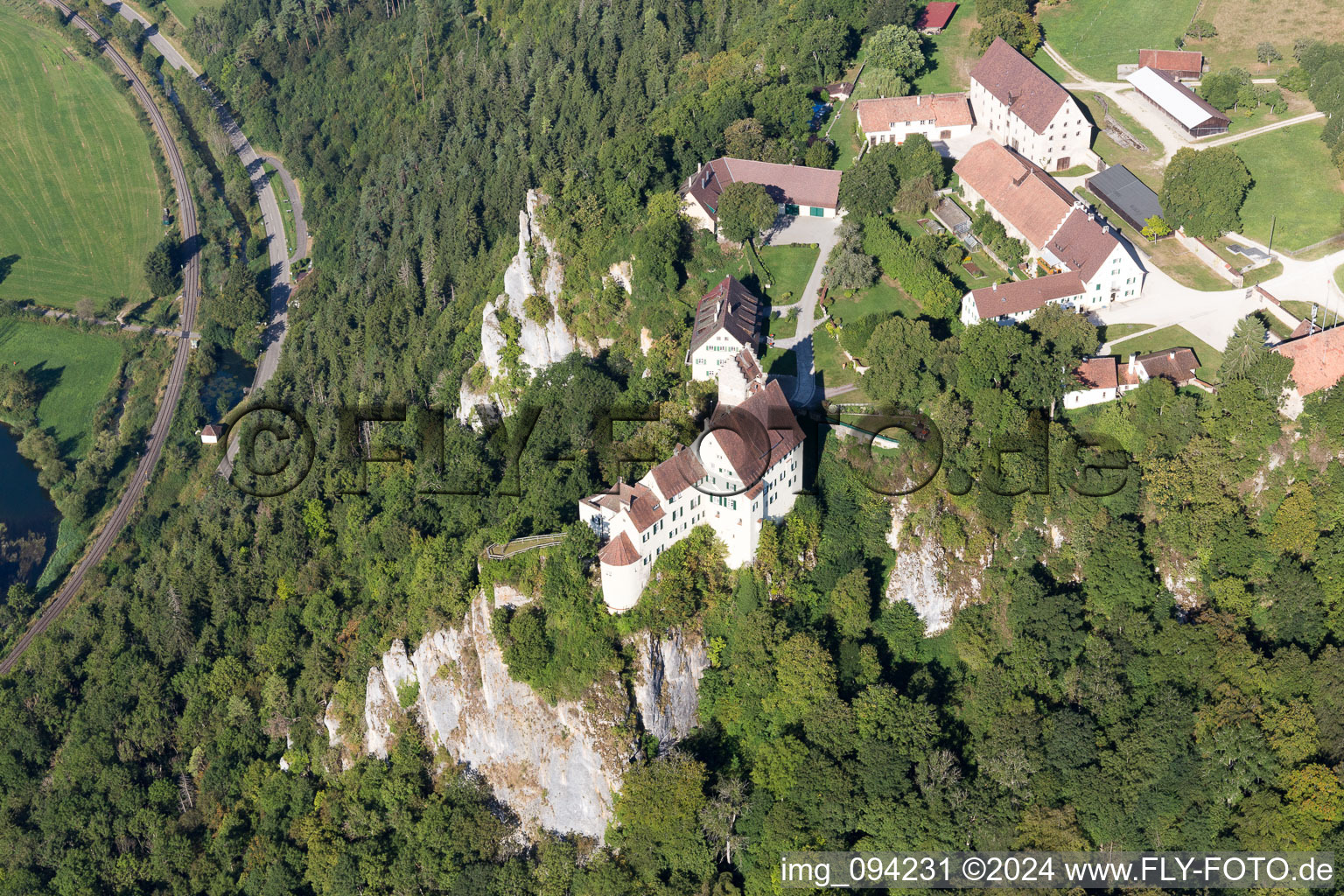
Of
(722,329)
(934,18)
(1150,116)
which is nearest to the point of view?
(722,329)

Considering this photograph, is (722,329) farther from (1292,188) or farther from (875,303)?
(1292,188)

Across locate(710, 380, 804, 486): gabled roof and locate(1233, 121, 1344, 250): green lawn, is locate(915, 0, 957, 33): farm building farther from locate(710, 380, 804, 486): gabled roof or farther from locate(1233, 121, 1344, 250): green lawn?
locate(710, 380, 804, 486): gabled roof

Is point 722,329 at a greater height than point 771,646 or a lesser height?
greater

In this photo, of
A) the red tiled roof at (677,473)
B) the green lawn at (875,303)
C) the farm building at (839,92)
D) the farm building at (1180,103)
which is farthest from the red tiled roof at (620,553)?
the farm building at (1180,103)

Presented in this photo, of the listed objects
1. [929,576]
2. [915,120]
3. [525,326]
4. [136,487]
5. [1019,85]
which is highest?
[1019,85]

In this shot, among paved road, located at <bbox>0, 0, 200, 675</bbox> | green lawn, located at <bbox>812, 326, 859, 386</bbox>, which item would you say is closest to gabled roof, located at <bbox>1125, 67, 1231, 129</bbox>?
green lawn, located at <bbox>812, 326, 859, 386</bbox>

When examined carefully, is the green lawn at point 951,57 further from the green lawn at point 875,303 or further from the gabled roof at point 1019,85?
the green lawn at point 875,303

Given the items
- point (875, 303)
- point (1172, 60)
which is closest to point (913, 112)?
point (875, 303)
